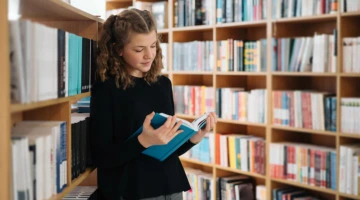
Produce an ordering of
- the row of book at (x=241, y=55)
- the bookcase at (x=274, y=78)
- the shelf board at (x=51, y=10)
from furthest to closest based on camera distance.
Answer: the row of book at (x=241, y=55) → the bookcase at (x=274, y=78) → the shelf board at (x=51, y=10)

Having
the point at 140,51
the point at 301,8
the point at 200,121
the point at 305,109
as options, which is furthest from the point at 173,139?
the point at 301,8

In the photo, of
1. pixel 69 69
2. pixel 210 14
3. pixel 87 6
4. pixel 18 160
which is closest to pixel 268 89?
pixel 210 14

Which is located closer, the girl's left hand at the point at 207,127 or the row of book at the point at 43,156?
the row of book at the point at 43,156

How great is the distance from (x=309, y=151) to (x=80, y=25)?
1.85m

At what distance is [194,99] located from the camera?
4.18 meters

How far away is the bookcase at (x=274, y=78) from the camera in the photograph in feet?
10.5

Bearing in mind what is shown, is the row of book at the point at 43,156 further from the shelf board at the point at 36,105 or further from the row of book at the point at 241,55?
the row of book at the point at 241,55

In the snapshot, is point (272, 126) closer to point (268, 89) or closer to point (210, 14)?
point (268, 89)

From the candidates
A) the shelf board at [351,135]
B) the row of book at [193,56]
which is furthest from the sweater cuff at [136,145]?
the row of book at [193,56]

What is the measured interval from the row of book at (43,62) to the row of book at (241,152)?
201 centimetres

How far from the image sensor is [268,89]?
3.59 metres

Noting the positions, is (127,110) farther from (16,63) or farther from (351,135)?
(351,135)

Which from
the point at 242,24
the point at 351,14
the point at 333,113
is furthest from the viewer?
the point at 242,24

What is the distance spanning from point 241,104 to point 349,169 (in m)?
0.98
